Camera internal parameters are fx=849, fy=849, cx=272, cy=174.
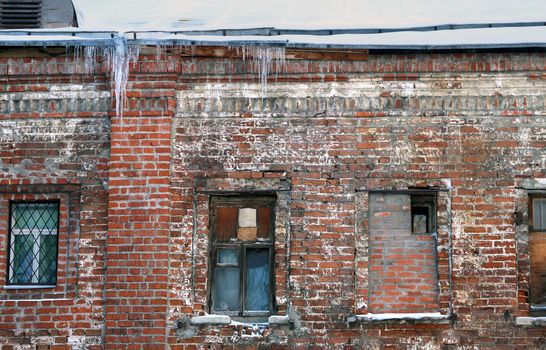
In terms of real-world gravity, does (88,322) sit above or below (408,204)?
below

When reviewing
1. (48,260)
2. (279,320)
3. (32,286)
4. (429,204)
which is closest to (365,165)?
(429,204)

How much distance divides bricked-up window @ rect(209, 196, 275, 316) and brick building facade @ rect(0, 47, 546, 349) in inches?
1.0

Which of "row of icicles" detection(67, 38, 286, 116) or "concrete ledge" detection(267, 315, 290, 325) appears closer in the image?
"concrete ledge" detection(267, 315, 290, 325)

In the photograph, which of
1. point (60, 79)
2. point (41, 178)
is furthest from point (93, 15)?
point (41, 178)

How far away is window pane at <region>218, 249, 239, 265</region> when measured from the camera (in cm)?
962

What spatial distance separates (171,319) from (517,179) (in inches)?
163

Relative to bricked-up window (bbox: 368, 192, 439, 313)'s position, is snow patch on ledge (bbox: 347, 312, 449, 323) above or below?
below

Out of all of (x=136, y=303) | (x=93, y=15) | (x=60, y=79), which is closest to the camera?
(x=136, y=303)

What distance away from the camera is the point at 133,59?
972 cm

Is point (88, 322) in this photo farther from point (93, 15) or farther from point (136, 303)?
point (93, 15)

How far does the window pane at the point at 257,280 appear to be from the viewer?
9562 millimetres

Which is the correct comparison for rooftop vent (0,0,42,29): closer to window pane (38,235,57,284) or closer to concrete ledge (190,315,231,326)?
window pane (38,235,57,284)

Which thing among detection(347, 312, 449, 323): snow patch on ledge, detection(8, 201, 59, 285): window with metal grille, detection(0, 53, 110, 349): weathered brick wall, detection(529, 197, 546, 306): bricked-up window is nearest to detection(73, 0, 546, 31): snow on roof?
detection(0, 53, 110, 349): weathered brick wall

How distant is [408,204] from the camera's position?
9.55 metres
